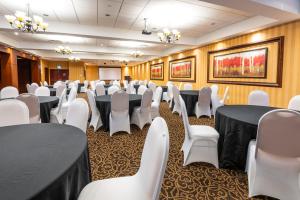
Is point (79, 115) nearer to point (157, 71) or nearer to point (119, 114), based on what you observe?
point (119, 114)

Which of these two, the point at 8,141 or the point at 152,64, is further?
the point at 152,64

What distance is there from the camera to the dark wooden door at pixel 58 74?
19.1 meters

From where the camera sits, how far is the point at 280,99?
539 centimetres

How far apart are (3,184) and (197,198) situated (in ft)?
5.97

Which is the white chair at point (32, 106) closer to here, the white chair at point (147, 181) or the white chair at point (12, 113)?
the white chair at point (12, 113)

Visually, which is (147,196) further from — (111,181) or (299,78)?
(299,78)

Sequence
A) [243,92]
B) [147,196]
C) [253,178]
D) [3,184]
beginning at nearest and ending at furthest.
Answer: [3,184]
[147,196]
[253,178]
[243,92]

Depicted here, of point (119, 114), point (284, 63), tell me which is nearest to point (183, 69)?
point (284, 63)

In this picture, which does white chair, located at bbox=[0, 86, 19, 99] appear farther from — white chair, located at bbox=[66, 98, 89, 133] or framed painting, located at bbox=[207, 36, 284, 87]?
framed painting, located at bbox=[207, 36, 284, 87]

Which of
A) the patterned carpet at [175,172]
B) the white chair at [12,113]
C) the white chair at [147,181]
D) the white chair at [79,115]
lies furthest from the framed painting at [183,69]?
the white chair at [147,181]

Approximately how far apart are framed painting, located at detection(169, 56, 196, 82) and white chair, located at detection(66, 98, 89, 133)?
8133 mm

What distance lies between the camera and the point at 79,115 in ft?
7.25

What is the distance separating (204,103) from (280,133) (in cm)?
412

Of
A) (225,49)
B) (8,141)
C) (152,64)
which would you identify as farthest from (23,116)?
(152,64)
